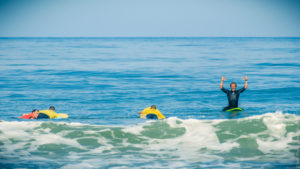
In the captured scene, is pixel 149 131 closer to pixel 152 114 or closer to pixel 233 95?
pixel 152 114

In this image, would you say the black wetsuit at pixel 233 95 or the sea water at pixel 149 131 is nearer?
the sea water at pixel 149 131

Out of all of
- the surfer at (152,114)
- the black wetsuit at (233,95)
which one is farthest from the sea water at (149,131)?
the black wetsuit at (233,95)

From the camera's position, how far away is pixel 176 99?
25578 millimetres

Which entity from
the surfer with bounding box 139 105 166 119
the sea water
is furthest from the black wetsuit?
the surfer with bounding box 139 105 166 119

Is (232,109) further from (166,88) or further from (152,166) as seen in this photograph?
(166,88)

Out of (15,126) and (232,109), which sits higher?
(232,109)

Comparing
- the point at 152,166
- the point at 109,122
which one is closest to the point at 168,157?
the point at 152,166

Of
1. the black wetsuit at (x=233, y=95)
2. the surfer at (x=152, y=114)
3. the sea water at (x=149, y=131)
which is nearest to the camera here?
the sea water at (x=149, y=131)

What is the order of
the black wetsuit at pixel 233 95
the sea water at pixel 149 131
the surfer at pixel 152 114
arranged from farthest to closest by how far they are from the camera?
the black wetsuit at pixel 233 95, the surfer at pixel 152 114, the sea water at pixel 149 131

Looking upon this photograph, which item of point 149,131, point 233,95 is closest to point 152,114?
point 149,131

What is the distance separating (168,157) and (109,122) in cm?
625

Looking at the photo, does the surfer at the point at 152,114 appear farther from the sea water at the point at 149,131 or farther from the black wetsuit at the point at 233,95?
the black wetsuit at the point at 233,95

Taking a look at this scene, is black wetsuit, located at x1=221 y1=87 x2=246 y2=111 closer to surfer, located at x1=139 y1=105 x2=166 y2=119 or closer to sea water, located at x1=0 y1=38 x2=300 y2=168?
sea water, located at x1=0 y1=38 x2=300 y2=168

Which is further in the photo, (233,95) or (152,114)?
(233,95)
